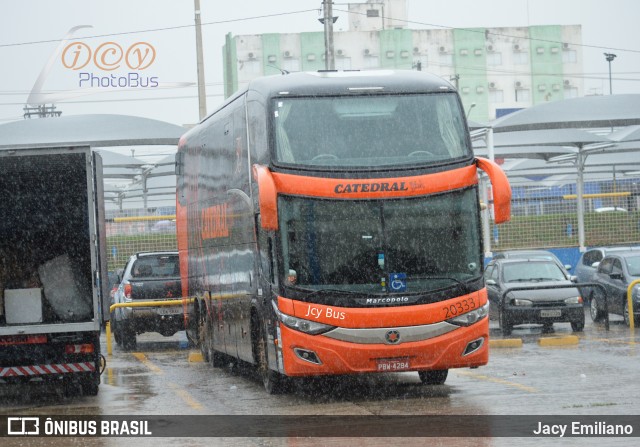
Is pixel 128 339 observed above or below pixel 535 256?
below

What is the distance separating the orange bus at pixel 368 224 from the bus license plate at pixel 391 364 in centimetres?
1

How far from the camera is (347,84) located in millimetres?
15102

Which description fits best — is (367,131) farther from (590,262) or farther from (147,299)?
(590,262)

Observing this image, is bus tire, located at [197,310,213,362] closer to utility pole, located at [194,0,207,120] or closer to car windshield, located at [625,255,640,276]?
car windshield, located at [625,255,640,276]

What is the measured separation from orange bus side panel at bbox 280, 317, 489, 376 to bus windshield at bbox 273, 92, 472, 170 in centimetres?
203

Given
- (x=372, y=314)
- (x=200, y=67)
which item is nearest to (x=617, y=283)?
(x=372, y=314)

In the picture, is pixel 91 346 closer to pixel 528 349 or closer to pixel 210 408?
pixel 210 408

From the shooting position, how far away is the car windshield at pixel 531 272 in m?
26.5

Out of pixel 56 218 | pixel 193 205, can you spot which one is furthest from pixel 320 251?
pixel 193 205

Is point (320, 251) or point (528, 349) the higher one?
point (320, 251)

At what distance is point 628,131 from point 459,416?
32.4 meters

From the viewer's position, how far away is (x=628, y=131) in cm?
4316

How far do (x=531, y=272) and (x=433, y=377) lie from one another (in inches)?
448

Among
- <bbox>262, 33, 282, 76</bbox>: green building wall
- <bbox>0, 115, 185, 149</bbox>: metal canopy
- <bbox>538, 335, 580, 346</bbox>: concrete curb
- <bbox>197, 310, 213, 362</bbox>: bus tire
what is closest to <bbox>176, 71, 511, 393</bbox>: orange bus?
<bbox>197, 310, 213, 362</bbox>: bus tire
